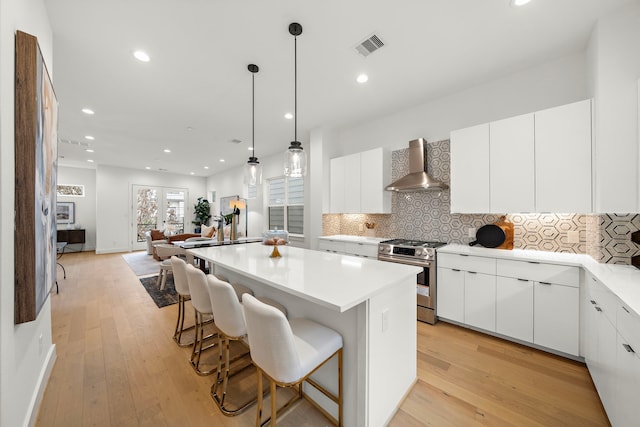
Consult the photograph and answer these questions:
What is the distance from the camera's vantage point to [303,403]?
1668 millimetres

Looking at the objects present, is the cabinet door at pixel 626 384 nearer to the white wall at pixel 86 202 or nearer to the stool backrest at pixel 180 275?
the stool backrest at pixel 180 275

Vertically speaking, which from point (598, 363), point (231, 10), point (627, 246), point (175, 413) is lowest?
point (175, 413)

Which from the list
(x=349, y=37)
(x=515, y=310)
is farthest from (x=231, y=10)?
(x=515, y=310)

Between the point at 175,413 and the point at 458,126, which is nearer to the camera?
the point at 175,413

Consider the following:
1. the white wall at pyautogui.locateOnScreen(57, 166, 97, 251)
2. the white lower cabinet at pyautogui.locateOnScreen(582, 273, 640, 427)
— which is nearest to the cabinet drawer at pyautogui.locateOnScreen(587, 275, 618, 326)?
the white lower cabinet at pyautogui.locateOnScreen(582, 273, 640, 427)

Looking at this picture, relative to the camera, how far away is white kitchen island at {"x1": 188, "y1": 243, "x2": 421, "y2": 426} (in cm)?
130

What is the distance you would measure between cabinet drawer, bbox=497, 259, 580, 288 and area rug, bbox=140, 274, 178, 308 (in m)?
4.32

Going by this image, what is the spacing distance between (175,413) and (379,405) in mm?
1352

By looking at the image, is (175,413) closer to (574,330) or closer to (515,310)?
(515,310)

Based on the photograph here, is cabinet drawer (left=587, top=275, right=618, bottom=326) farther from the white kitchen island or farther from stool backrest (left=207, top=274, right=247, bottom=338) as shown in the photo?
stool backrest (left=207, top=274, right=247, bottom=338)

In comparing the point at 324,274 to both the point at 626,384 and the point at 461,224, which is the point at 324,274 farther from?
the point at 461,224

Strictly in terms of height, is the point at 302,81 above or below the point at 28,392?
above

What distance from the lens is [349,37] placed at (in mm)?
2141

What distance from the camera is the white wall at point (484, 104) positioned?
2459 millimetres
